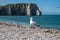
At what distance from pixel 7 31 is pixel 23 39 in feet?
3.47

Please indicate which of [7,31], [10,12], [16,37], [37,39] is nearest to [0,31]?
[7,31]

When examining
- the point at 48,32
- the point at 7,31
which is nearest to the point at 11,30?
the point at 7,31

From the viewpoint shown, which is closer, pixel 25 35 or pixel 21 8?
pixel 25 35

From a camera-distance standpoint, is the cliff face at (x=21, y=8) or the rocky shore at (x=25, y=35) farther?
the cliff face at (x=21, y=8)

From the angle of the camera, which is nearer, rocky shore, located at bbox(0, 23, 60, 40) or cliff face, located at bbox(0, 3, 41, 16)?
rocky shore, located at bbox(0, 23, 60, 40)

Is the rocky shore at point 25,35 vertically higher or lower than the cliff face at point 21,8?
higher

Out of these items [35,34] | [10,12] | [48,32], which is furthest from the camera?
[10,12]

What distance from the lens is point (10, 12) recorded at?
5469cm

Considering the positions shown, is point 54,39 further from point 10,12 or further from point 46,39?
point 10,12

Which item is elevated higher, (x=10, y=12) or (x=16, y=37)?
(x=16, y=37)

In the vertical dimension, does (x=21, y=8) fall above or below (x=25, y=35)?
below

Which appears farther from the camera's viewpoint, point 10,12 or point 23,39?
point 10,12

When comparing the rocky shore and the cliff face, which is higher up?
the rocky shore

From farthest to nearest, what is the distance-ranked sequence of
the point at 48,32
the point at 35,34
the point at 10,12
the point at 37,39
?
1. the point at 10,12
2. the point at 48,32
3. the point at 35,34
4. the point at 37,39
